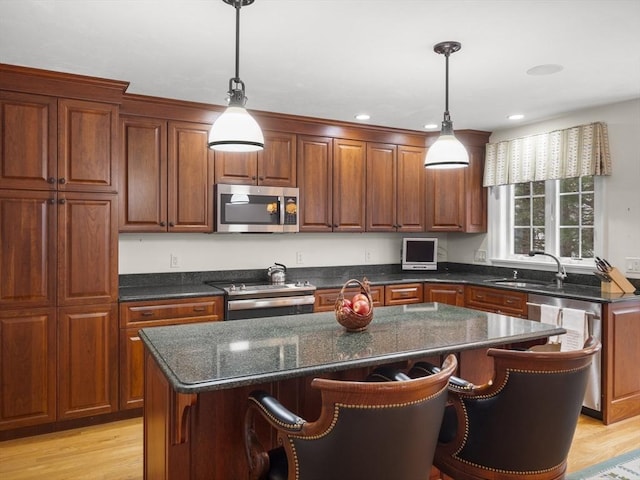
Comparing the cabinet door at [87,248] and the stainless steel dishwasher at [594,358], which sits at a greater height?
the cabinet door at [87,248]

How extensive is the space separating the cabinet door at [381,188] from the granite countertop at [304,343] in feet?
6.92

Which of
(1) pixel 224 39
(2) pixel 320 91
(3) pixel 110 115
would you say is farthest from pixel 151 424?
(2) pixel 320 91

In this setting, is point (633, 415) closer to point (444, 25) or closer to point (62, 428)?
point (444, 25)

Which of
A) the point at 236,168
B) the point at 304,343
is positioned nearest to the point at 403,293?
the point at 236,168

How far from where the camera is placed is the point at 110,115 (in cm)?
324

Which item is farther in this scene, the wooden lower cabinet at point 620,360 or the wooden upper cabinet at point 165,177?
the wooden upper cabinet at point 165,177

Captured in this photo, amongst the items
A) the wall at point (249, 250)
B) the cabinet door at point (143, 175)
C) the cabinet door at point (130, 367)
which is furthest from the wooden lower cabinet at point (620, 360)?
the cabinet door at point (143, 175)

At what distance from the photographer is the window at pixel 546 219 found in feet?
13.3

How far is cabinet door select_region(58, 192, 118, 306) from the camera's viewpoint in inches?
122

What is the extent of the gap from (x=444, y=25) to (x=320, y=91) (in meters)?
1.25

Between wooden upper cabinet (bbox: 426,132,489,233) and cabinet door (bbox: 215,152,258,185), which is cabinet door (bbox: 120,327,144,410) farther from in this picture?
wooden upper cabinet (bbox: 426,132,489,233)

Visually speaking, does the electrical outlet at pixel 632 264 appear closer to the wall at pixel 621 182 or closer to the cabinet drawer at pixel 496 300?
the wall at pixel 621 182

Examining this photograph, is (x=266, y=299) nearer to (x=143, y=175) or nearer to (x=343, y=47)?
(x=143, y=175)

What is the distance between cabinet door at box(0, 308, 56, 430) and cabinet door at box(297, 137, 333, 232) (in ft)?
7.10
